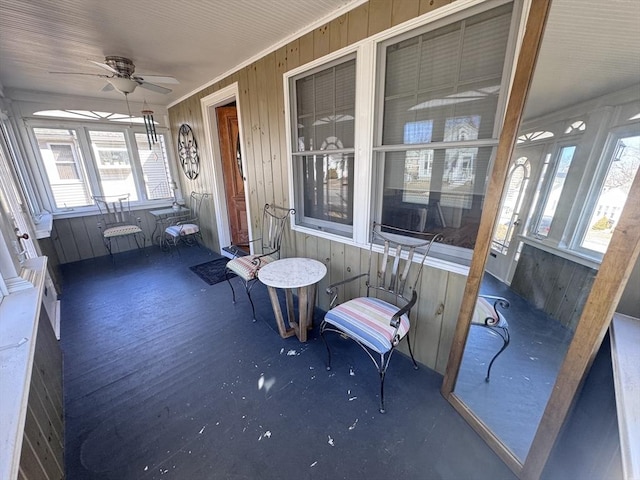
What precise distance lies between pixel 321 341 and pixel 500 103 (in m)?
1.92

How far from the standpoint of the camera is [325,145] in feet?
6.94

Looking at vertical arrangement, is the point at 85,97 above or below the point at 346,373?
above

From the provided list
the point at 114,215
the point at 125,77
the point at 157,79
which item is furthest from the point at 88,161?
the point at 157,79

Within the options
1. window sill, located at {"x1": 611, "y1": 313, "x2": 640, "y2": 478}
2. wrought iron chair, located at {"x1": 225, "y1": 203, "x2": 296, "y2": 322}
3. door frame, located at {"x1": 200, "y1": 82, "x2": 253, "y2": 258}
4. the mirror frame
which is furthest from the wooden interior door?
window sill, located at {"x1": 611, "y1": 313, "x2": 640, "y2": 478}

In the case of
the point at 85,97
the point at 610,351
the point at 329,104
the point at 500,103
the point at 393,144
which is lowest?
the point at 610,351

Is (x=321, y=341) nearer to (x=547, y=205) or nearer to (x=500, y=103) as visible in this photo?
(x=547, y=205)

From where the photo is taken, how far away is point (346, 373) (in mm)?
1754

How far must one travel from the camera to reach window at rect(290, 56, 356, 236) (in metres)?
1.90

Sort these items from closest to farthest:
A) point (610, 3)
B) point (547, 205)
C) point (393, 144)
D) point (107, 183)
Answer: point (610, 3)
point (547, 205)
point (393, 144)
point (107, 183)

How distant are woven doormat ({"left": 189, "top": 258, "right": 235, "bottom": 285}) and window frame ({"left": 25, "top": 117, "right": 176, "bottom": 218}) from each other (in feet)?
Result: 5.75

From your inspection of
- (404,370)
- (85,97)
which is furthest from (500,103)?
(85,97)

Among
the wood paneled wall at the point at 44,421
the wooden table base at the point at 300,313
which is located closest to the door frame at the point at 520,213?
the wooden table base at the point at 300,313

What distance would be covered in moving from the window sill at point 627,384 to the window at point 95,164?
5.46m

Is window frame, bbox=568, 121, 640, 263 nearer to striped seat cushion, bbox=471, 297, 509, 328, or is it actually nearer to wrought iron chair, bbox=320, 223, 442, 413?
striped seat cushion, bbox=471, 297, 509, 328
